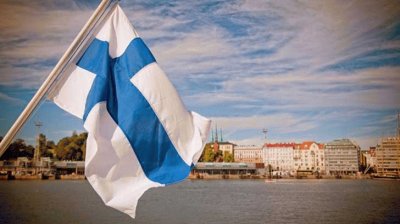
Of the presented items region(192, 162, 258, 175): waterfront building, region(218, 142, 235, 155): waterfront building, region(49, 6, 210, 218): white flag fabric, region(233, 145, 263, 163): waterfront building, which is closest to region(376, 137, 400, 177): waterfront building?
region(233, 145, 263, 163): waterfront building

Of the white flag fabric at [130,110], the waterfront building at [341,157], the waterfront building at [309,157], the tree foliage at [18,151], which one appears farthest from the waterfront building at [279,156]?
the white flag fabric at [130,110]

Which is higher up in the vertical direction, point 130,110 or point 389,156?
point 389,156

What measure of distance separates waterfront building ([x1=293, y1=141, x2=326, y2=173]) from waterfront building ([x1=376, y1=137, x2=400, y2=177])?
302 inches

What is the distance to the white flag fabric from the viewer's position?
1.52m

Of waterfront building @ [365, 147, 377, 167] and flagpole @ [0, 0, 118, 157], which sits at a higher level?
waterfront building @ [365, 147, 377, 167]

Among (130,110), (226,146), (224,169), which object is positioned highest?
(226,146)

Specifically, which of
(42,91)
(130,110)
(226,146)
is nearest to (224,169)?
(226,146)

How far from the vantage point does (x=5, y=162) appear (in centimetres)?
3641

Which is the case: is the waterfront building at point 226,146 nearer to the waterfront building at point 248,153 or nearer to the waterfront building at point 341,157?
the waterfront building at point 248,153

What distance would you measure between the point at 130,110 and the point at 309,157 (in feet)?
196

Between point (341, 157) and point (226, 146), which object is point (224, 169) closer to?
point (226, 146)

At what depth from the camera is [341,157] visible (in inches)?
2318

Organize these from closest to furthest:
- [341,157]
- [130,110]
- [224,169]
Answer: [130,110], [224,169], [341,157]

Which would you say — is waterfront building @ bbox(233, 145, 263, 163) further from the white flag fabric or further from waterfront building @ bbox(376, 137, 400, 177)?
the white flag fabric
